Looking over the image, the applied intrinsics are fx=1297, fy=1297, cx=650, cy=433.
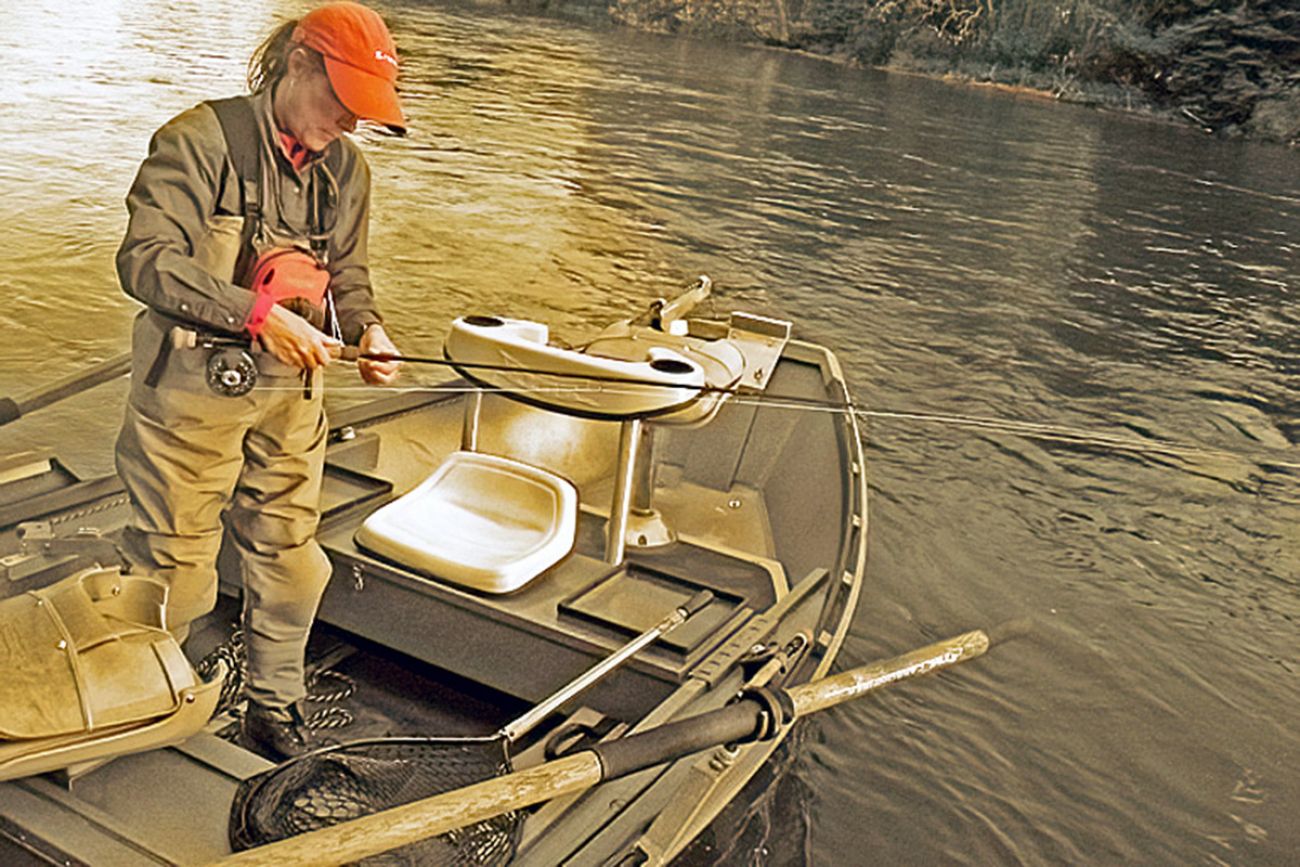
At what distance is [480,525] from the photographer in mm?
2834

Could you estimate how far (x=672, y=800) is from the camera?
223cm

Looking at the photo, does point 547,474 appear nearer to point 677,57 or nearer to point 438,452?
point 438,452

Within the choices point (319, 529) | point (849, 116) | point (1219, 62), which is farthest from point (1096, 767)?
point (1219, 62)

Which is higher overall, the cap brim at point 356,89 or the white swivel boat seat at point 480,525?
the cap brim at point 356,89

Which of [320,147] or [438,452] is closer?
[320,147]

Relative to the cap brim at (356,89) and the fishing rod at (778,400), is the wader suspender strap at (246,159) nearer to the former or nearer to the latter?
the cap brim at (356,89)

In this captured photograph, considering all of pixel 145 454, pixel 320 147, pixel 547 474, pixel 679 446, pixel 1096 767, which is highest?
pixel 320 147

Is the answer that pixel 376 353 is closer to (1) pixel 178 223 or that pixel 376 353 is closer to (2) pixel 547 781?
(1) pixel 178 223

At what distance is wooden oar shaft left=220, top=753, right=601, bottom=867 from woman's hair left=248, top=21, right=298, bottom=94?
109 cm

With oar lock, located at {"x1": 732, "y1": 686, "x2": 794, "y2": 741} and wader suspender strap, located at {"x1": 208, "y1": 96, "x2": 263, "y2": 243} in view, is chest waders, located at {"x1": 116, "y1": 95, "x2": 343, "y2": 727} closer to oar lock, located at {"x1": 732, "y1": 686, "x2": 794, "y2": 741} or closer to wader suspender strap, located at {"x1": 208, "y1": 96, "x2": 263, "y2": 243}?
wader suspender strap, located at {"x1": 208, "y1": 96, "x2": 263, "y2": 243}

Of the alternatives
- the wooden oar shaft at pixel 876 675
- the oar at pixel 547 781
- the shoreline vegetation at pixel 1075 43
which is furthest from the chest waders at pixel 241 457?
the shoreline vegetation at pixel 1075 43

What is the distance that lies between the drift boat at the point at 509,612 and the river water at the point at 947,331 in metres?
0.64

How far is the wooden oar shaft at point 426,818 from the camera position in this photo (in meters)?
1.71

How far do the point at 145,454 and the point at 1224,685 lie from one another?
359 centimetres
